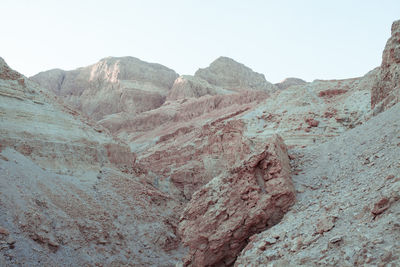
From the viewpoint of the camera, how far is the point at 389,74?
13.4 metres

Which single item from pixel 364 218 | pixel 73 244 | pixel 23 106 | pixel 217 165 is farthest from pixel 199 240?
pixel 217 165

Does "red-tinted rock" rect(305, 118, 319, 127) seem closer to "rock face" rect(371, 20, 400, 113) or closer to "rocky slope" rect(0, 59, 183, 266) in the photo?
"rock face" rect(371, 20, 400, 113)

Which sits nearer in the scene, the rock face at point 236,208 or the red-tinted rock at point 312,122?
the rock face at point 236,208

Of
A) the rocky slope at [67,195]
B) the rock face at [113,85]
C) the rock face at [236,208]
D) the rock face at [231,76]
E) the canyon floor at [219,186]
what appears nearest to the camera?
the canyon floor at [219,186]

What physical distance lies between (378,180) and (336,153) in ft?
10.3

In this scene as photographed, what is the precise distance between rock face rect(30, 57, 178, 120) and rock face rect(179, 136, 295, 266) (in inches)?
1631

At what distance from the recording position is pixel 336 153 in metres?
9.44

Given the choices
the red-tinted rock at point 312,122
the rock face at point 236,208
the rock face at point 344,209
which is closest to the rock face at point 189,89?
the red-tinted rock at point 312,122

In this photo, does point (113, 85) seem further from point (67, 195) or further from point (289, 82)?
point (67, 195)

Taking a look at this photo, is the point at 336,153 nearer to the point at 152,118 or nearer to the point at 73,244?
the point at 73,244

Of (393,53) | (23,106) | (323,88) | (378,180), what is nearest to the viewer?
(378,180)

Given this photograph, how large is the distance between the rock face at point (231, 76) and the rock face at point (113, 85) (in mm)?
6418

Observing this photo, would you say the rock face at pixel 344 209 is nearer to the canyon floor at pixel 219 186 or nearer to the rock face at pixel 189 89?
the canyon floor at pixel 219 186

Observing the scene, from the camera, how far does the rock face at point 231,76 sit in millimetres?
55188
